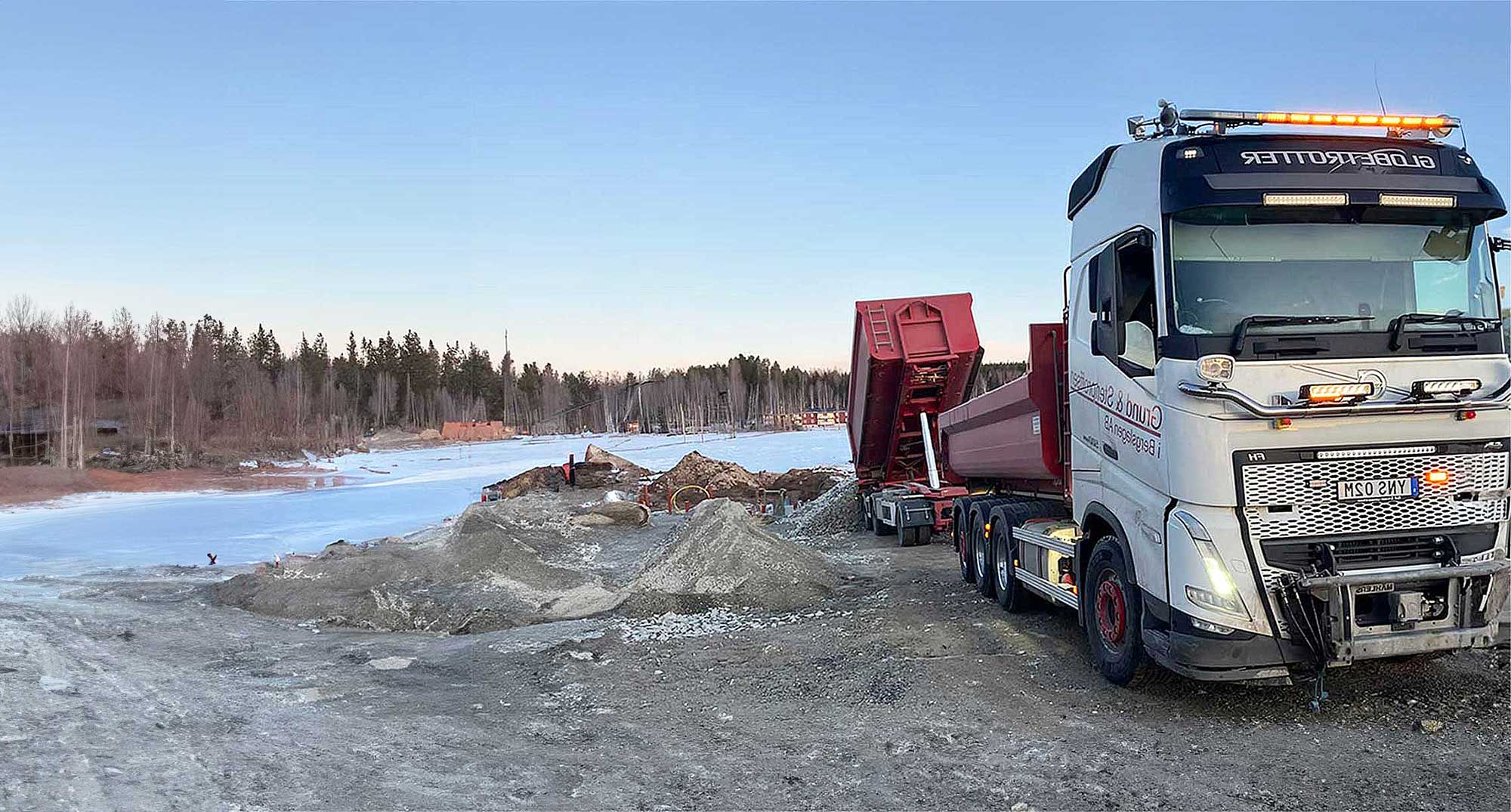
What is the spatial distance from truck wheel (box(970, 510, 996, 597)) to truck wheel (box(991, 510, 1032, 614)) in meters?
0.10

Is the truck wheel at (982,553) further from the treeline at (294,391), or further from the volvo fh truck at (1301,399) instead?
the treeline at (294,391)

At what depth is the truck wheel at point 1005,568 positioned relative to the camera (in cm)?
923

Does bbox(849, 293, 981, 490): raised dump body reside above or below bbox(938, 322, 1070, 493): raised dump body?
above

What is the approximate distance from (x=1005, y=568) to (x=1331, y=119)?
195 inches

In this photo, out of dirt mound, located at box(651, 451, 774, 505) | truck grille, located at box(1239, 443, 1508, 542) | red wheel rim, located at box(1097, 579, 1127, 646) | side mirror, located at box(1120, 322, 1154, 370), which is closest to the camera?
truck grille, located at box(1239, 443, 1508, 542)

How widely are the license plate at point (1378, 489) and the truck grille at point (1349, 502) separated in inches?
0.9

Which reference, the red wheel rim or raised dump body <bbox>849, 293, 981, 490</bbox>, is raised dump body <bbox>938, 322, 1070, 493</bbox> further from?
raised dump body <bbox>849, 293, 981, 490</bbox>

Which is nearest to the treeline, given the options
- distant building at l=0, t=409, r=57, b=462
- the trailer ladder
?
distant building at l=0, t=409, r=57, b=462

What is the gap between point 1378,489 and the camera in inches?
218

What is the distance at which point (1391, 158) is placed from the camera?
5.95 metres

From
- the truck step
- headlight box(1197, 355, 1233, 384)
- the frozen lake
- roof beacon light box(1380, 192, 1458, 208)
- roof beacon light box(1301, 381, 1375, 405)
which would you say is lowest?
the frozen lake

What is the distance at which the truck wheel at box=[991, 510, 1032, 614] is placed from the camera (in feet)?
30.3

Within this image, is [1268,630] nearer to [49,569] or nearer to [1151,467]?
[1151,467]

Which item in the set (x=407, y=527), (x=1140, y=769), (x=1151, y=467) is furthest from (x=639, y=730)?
(x=407, y=527)
